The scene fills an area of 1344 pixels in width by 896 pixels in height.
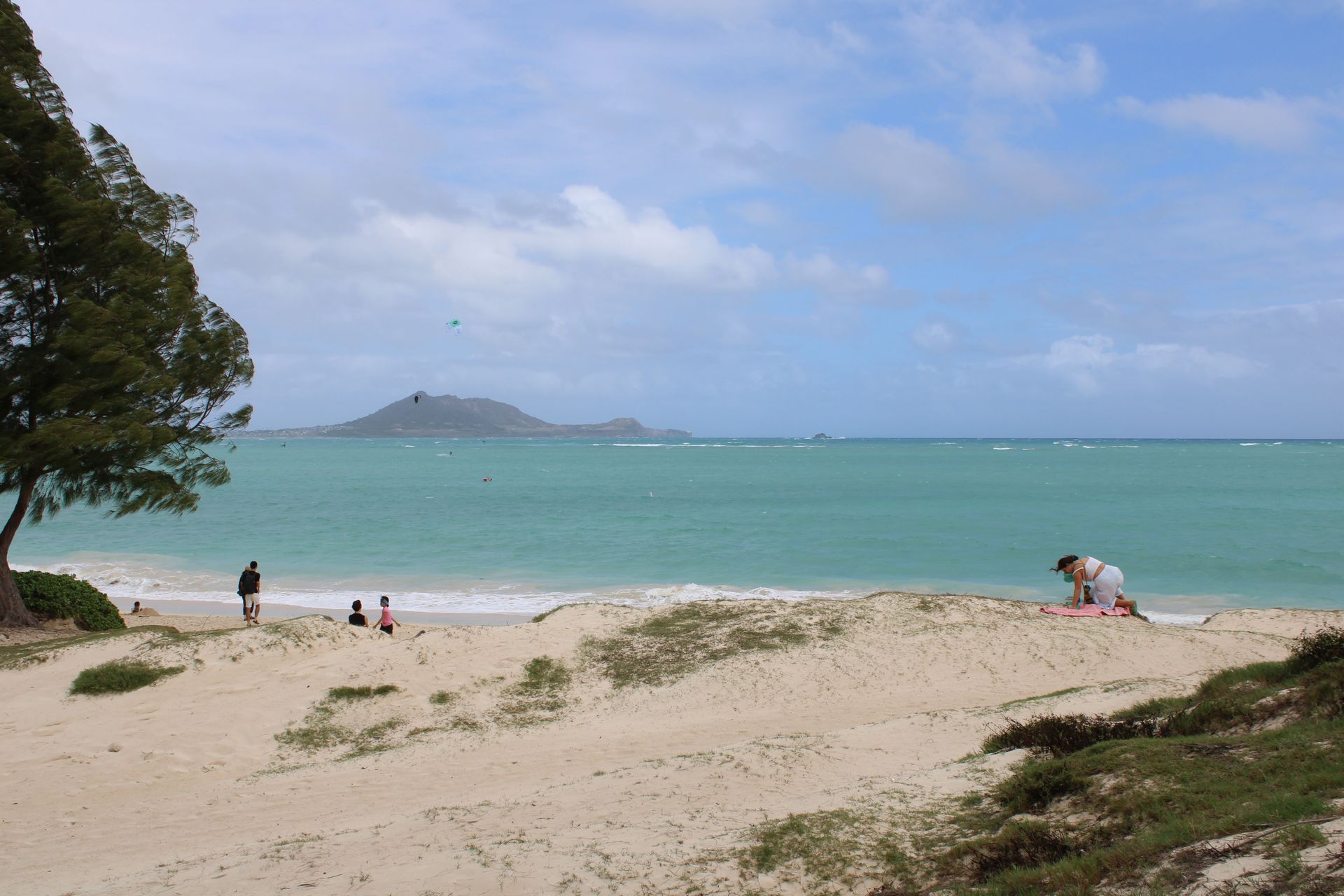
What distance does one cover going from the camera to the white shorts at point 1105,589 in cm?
1714

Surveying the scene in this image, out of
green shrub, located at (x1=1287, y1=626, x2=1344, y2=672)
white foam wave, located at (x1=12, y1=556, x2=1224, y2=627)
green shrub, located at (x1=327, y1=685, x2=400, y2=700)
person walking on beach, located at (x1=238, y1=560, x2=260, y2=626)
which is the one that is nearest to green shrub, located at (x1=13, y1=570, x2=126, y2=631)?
person walking on beach, located at (x1=238, y1=560, x2=260, y2=626)

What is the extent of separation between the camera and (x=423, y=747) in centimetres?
1081

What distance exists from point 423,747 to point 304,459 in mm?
140667

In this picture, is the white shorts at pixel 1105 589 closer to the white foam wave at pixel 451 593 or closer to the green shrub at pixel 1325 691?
the white foam wave at pixel 451 593

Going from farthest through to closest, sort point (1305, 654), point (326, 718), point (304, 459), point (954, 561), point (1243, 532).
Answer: point (304, 459), point (1243, 532), point (954, 561), point (326, 718), point (1305, 654)

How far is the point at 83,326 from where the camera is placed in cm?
1521

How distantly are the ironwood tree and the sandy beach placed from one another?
4050mm

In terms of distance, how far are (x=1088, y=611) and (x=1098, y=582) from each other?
79cm

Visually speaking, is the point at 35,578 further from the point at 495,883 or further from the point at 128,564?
the point at 128,564

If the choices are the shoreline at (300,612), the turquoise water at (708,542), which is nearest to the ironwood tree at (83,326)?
the shoreline at (300,612)

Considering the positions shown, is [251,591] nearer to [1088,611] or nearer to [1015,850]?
[1088,611]

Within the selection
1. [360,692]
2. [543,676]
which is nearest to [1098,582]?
[543,676]

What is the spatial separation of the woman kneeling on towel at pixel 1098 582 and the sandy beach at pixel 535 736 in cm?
140

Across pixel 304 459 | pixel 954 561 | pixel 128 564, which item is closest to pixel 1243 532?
pixel 954 561
